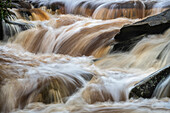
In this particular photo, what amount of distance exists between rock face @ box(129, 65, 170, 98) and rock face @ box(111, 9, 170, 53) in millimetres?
1732

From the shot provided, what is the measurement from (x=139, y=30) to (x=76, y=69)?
1.84 metres

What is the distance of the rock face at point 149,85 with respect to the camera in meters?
3.86

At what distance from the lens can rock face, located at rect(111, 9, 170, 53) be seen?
553 cm

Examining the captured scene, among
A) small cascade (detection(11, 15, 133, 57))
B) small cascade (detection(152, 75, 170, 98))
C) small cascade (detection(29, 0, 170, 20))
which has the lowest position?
small cascade (detection(152, 75, 170, 98))

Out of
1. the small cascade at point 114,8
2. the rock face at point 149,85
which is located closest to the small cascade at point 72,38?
the small cascade at point 114,8

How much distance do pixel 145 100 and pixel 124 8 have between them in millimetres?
5605

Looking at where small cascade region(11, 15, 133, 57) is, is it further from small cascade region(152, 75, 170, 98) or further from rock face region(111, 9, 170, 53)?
small cascade region(152, 75, 170, 98)

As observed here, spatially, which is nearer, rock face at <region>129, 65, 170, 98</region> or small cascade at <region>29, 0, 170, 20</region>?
rock face at <region>129, 65, 170, 98</region>

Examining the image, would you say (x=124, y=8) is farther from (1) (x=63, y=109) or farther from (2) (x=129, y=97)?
(1) (x=63, y=109)

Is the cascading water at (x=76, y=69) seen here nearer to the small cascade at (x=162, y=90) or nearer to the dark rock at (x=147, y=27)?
the small cascade at (x=162, y=90)

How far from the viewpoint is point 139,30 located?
224 inches

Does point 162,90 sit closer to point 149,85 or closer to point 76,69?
point 149,85

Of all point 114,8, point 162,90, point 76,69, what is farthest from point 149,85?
point 114,8

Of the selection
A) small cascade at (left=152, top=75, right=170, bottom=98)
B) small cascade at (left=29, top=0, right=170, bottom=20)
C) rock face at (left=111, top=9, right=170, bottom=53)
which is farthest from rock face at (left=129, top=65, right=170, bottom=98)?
small cascade at (left=29, top=0, right=170, bottom=20)
